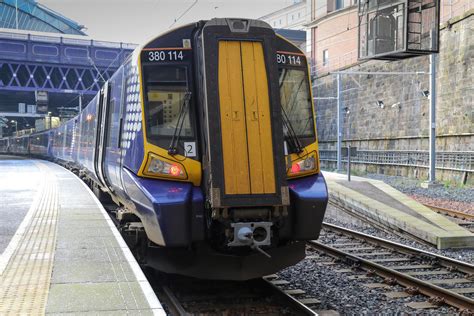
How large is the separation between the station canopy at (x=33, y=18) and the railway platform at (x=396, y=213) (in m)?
97.2

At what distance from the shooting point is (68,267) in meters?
6.24

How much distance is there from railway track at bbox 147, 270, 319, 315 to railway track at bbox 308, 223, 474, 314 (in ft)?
4.97

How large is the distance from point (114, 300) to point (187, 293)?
188 centimetres

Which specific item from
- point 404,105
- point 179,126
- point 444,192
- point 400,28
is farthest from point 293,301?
point 404,105

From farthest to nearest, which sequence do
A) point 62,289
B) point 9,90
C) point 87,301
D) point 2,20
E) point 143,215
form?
1. point 2,20
2. point 9,90
3. point 143,215
4. point 62,289
5. point 87,301

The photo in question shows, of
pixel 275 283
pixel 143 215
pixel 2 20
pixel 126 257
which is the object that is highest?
pixel 2 20

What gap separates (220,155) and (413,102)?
27115 millimetres

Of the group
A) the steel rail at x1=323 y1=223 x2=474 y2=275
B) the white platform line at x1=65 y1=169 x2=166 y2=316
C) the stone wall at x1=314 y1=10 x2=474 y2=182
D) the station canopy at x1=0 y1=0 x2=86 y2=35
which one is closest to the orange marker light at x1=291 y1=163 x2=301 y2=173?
the white platform line at x1=65 y1=169 x2=166 y2=316

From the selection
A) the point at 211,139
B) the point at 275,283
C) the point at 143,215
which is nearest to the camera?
the point at 211,139

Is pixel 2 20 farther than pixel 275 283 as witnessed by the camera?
Yes

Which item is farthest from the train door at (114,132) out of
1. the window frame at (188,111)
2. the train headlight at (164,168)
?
the train headlight at (164,168)

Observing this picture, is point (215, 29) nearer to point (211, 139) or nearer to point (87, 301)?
point (211, 139)

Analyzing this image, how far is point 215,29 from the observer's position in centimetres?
589

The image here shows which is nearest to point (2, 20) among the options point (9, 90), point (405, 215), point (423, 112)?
point (9, 90)
